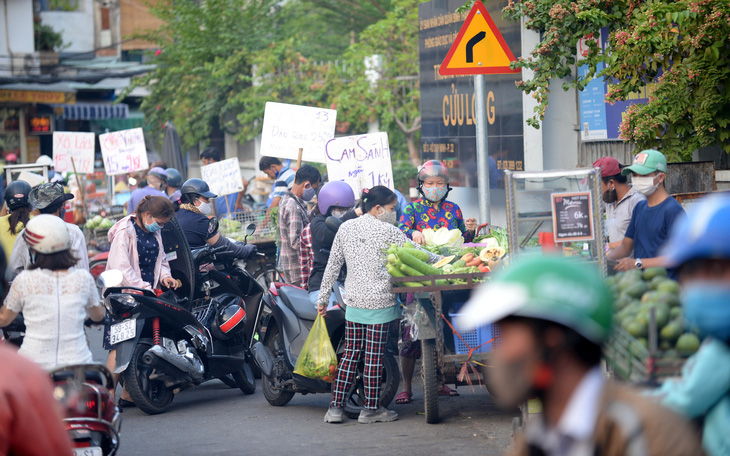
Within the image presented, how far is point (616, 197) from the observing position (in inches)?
331

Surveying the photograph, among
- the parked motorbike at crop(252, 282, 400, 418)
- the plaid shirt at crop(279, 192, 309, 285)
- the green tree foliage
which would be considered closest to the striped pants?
the parked motorbike at crop(252, 282, 400, 418)

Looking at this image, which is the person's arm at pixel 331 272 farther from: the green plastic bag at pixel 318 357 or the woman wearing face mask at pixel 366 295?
the green plastic bag at pixel 318 357

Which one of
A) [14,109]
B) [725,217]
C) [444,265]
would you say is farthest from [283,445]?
[14,109]

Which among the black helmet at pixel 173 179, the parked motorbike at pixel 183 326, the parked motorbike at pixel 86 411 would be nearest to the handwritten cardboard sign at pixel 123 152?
the black helmet at pixel 173 179

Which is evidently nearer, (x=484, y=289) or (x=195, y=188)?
(x=484, y=289)

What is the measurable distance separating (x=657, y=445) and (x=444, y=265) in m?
5.33

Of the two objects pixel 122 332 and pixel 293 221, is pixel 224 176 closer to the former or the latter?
pixel 293 221

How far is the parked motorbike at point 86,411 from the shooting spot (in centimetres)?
494

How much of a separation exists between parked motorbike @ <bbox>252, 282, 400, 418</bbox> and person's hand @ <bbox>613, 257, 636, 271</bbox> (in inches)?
79.6

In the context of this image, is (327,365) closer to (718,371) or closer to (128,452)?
(128,452)

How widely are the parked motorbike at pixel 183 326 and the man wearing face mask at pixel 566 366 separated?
495 cm

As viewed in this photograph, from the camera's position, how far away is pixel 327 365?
24.2 feet

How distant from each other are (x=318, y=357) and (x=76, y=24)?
31.1m

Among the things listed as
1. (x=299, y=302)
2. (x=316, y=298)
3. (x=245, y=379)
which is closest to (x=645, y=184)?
(x=316, y=298)
